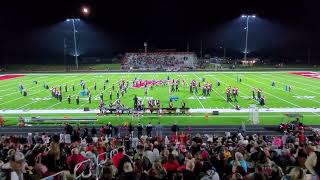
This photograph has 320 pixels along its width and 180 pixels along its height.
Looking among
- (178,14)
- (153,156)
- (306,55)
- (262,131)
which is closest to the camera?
(153,156)

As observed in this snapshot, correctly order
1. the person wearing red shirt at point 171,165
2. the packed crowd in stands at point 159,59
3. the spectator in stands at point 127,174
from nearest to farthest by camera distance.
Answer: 1. the spectator in stands at point 127,174
2. the person wearing red shirt at point 171,165
3. the packed crowd in stands at point 159,59

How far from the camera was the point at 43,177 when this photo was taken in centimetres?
618

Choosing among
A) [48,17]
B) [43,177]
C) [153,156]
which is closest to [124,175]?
[43,177]

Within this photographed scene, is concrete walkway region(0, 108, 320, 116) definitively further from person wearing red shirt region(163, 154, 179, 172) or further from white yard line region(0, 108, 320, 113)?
person wearing red shirt region(163, 154, 179, 172)

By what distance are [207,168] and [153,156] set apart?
235 cm

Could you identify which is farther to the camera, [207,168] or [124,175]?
[207,168]

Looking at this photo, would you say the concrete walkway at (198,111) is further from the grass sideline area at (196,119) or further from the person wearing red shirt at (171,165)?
the person wearing red shirt at (171,165)

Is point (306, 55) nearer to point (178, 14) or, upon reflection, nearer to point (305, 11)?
point (305, 11)

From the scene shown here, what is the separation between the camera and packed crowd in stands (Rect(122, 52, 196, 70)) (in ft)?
283

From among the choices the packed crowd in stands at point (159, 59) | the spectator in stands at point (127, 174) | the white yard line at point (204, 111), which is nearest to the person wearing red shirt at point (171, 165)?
the spectator in stands at point (127, 174)

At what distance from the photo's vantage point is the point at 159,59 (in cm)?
8994

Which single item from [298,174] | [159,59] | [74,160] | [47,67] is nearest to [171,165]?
[74,160]

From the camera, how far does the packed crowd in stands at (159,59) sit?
86.3 metres

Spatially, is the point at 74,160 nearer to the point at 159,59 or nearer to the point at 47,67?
the point at 47,67
